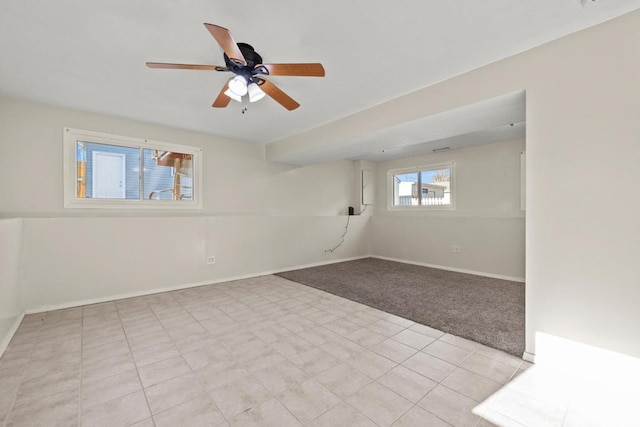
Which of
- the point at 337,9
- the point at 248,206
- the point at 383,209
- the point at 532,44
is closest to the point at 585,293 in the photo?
the point at 532,44

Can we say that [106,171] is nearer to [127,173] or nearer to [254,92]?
[127,173]

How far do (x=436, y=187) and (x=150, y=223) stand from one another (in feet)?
16.8

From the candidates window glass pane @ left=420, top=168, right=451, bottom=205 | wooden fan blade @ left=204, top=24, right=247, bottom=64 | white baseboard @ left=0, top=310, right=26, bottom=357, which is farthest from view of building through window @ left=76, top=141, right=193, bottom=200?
A: window glass pane @ left=420, top=168, right=451, bottom=205

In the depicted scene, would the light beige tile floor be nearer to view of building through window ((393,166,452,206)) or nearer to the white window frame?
the white window frame

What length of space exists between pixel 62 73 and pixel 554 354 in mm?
4515

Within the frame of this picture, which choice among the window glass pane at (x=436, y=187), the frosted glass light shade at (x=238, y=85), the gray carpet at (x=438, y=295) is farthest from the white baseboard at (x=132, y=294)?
the window glass pane at (x=436, y=187)

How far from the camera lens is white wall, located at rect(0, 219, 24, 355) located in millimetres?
2203

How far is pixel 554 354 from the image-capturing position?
6.30ft

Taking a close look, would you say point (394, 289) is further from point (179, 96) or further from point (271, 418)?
point (179, 96)

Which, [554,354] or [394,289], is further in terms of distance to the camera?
[394,289]

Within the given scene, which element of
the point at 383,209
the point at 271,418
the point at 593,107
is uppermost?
the point at 593,107

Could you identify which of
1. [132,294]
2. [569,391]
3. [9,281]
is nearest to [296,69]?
[569,391]

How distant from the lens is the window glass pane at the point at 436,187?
5.47 meters

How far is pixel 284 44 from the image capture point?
201 cm
